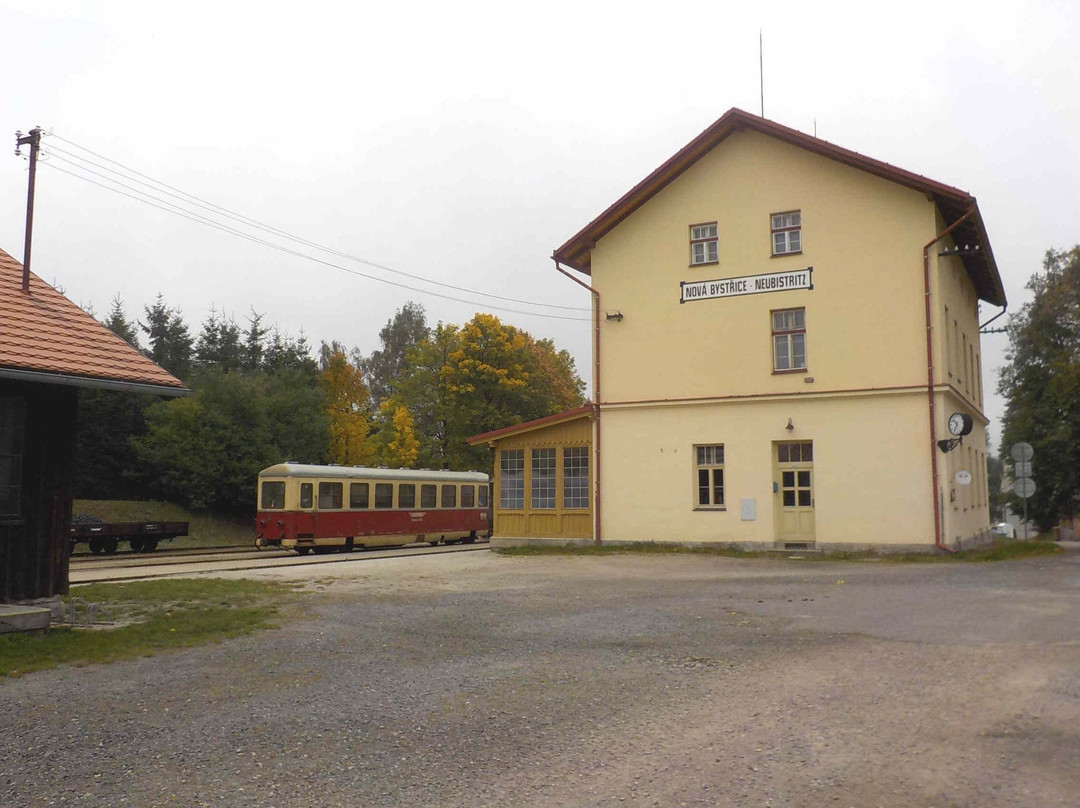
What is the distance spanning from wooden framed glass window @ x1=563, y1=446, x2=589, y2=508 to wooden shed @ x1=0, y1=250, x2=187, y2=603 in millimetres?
14584

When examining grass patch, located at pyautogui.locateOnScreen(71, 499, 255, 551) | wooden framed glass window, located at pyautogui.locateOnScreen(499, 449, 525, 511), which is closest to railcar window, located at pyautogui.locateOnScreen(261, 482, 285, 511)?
Answer: wooden framed glass window, located at pyautogui.locateOnScreen(499, 449, 525, 511)

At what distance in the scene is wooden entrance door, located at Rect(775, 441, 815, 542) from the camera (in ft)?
69.6

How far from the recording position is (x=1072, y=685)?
671 centimetres

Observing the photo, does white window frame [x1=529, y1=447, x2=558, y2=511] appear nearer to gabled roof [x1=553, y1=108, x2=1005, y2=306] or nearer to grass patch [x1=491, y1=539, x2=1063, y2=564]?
grass patch [x1=491, y1=539, x2=1063, y2=564]

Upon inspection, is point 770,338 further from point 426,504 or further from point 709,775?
point 709,775

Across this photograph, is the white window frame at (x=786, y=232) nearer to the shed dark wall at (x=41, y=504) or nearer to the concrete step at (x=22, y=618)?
the shed dark wall at (x=41, y=504)

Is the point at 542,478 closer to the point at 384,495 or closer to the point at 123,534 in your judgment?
the point at 384,495

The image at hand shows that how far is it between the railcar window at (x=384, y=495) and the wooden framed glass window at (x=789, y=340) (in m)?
13.6

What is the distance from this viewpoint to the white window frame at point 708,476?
22203mm

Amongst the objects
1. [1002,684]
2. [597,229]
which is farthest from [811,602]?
[597,229]

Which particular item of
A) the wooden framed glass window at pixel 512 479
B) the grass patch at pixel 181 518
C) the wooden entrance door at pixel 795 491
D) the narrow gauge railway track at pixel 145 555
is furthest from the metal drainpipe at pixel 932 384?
the grass patch at pixel 181 518

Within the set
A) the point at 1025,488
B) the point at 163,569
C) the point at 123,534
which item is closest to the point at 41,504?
the point at 163,569

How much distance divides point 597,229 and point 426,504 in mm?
12352

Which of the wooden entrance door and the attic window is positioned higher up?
the attic window
